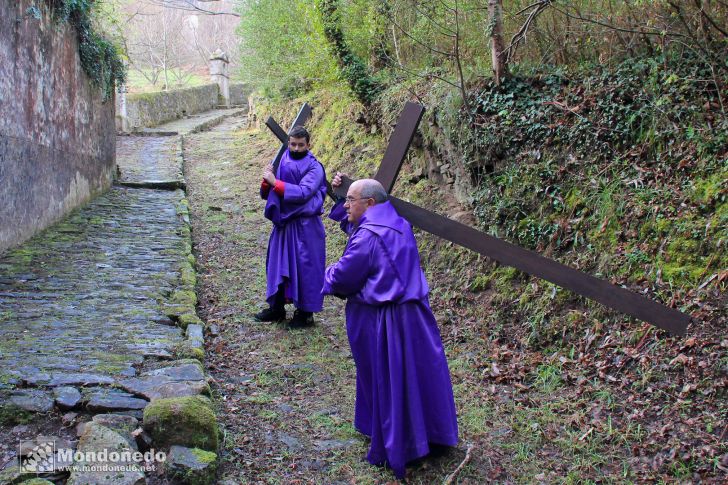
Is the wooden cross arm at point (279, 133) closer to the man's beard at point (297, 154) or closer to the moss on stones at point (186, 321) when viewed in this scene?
the man's beard at point (297, 154)

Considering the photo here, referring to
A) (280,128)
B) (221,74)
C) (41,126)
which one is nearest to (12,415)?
(280,128)

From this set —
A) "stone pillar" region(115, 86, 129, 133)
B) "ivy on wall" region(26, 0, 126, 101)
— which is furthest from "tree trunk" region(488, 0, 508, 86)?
"stone pillar" region(115, 86, 129, 133)

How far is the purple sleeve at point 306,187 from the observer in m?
6.64

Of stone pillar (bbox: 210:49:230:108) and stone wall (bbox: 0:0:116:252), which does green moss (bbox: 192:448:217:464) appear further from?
stone pillar (bbox: 210:49:230:108)

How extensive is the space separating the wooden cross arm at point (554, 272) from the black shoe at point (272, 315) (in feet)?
10.1

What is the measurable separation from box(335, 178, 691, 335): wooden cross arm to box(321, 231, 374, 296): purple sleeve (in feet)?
1.23

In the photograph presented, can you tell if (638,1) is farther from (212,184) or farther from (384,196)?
(212,184)

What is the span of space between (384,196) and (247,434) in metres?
1.94

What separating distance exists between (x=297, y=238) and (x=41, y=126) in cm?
488

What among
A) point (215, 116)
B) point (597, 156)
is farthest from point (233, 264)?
point (215, 116)

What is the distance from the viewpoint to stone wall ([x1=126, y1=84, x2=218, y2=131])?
23.2 m

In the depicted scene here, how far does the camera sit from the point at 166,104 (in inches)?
1040

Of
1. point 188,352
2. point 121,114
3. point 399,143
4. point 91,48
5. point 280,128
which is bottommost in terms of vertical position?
point 188,352

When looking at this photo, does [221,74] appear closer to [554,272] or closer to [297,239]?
[297,239]
